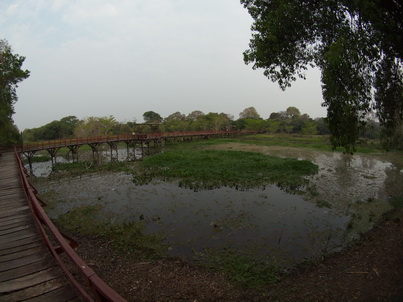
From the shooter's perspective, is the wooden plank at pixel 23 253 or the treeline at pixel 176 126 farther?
the treeline at pixel 176 126

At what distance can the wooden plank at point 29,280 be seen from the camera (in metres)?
3.27

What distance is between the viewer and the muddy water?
26.0ft

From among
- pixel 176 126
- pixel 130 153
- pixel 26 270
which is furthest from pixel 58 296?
pixel 176 126

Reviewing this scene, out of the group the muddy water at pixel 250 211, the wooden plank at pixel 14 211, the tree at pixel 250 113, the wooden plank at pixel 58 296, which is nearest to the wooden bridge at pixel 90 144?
the muddy water at pixel 250 211

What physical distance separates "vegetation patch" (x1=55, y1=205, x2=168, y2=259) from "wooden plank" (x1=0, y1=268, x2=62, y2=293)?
3836 mm

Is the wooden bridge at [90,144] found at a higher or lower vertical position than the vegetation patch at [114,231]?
higher

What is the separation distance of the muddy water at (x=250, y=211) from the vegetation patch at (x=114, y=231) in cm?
44

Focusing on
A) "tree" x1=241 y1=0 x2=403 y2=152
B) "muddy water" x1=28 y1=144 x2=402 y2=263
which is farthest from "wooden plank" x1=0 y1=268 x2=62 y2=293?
"tree" x1=241 y1=0 x2=403 y2=152

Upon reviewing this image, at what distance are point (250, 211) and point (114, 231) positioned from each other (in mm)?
5936

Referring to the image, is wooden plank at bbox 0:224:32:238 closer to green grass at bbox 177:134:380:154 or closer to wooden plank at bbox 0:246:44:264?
wooden plank at bbox 0:246:44:264

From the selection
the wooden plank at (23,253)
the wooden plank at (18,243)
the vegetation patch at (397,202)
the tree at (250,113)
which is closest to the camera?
the wooden plank at (23,253)

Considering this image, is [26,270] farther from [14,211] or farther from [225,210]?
[225,210]

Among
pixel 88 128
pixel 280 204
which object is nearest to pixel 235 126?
pixel 88 128

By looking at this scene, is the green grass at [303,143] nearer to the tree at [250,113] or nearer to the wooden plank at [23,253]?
the wooden plank at [23,253]
